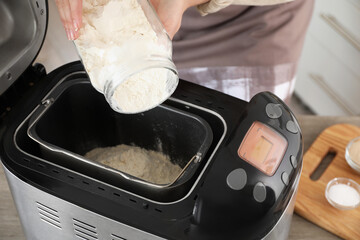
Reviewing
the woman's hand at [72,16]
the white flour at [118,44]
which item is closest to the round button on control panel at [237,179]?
the white flour at [118,44]

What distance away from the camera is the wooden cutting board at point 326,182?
33.1 inches

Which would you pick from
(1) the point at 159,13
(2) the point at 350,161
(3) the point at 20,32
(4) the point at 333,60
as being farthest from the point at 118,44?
(4) the point at 333,60

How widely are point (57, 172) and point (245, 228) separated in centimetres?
24

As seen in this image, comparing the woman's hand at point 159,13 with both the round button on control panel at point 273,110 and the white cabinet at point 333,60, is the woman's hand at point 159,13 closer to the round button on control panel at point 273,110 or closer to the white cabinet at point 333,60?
the round button on control panel at point 273,110

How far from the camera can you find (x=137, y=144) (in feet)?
2.50

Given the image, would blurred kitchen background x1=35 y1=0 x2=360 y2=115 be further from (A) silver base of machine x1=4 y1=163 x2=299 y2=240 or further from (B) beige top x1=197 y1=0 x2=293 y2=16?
(A) silver base of machine x1=4 y1=163 x2=299 y2=240

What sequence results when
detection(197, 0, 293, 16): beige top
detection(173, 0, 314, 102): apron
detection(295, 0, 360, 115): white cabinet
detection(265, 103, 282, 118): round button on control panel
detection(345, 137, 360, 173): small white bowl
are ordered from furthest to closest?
detection(295, 0, 360, 115): white cabinet < detection(173, 0, 314, 102): apron < detection(345, 137, 360, 173): small white bowl < detection(197, 0, 293, 16): beige top < detection(265, 103, 282, 118): round button on control panel

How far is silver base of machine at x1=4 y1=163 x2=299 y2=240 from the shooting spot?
23.2 inches

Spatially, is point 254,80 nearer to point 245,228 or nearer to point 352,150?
point 352,150

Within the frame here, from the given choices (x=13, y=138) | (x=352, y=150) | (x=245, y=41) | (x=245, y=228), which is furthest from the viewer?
(x=245, y=41)

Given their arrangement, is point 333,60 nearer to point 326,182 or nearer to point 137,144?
point 326,182

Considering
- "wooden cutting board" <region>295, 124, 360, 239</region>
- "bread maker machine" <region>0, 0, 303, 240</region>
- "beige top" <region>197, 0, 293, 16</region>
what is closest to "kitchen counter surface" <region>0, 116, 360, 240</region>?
"wooden cutting board" <region>295, 124, 360, 239</region>

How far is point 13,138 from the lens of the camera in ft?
2.19

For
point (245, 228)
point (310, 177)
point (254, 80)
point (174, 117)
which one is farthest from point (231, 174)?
point (254, 80)
